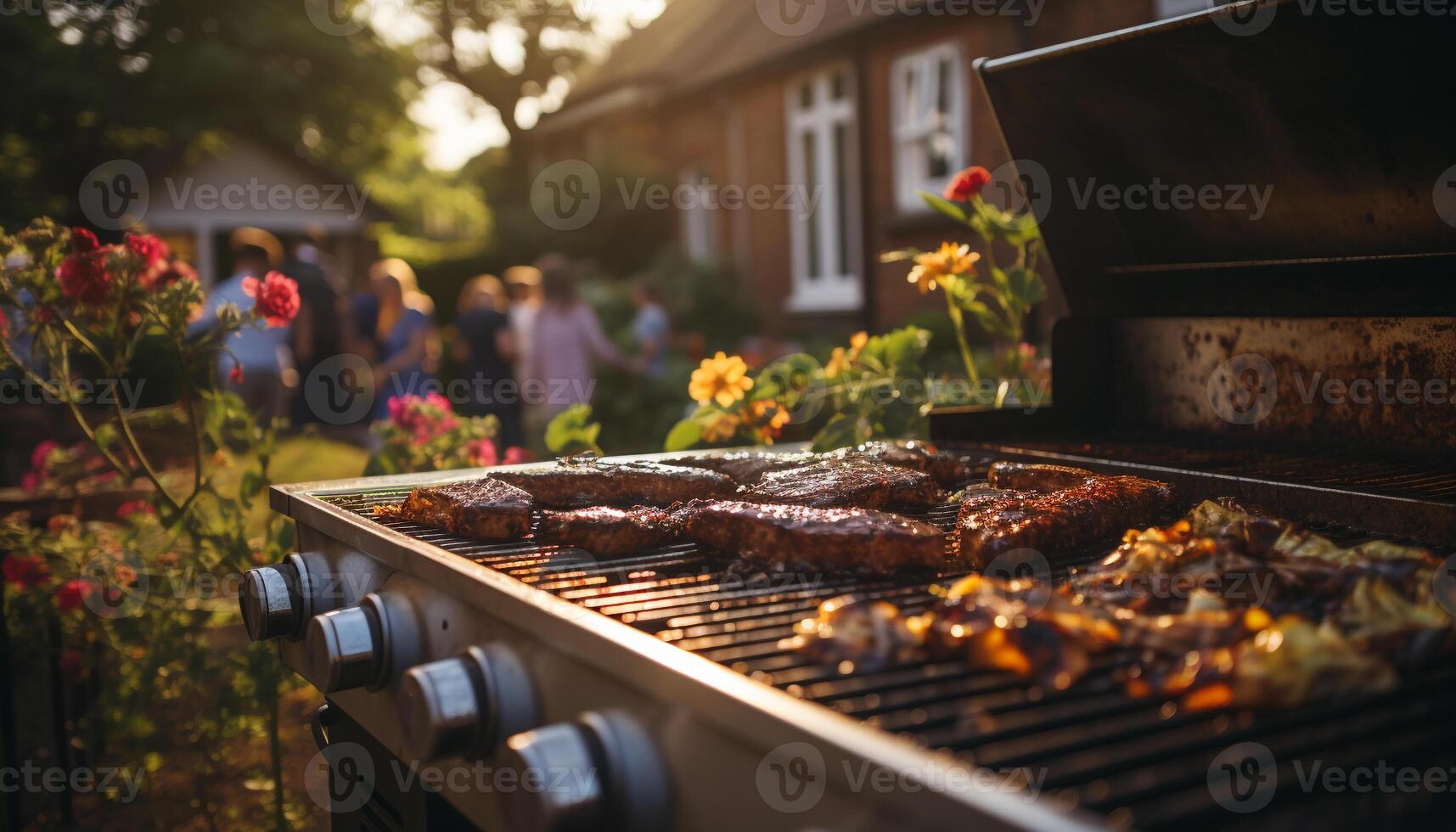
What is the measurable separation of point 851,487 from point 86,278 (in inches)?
118

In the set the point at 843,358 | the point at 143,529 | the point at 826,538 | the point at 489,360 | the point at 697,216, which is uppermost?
the point at 697,216

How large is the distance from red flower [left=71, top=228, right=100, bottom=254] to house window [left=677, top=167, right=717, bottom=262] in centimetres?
1428

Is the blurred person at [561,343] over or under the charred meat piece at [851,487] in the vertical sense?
over

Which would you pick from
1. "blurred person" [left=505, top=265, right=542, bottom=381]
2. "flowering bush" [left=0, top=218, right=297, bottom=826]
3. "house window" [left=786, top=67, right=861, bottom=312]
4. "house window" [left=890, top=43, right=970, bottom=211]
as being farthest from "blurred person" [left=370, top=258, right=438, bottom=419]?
"house window" [left=786, top=67, right=861, bottom=312]

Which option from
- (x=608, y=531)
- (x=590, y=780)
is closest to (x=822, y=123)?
(x=608, y=531)

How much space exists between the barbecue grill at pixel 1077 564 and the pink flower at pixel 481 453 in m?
1.84

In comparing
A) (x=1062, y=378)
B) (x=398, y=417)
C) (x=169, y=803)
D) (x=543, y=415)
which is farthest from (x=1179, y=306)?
(x=543, y=415)

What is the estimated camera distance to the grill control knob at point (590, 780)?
147 centimetres

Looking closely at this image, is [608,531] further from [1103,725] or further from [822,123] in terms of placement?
[822,123]

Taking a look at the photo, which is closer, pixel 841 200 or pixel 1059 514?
pixel 1059 514

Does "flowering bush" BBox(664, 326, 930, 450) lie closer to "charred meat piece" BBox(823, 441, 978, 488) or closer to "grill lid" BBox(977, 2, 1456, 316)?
"grill lid" BBox(977, 2, 1456, 316)

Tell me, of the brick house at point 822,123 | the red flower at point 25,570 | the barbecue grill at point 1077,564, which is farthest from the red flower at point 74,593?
the brick house at point 822,123

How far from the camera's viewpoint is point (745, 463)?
A: 10.6 ft

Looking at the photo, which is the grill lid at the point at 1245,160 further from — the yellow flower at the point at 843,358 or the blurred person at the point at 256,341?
the blurred person at the point at 256,341
